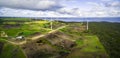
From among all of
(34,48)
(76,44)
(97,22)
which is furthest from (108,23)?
(34,48)

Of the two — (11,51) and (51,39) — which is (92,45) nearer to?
(51,39)

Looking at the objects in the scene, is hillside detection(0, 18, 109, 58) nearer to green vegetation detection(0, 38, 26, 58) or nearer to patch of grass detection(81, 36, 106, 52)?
patch of grass detection(81, 36, 106, 52)

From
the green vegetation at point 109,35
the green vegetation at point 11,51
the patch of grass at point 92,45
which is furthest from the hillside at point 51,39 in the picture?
the green vegetation at point 109,35

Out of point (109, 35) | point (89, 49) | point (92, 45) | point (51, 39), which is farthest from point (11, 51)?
point (109, 35)

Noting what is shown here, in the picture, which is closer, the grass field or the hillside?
the hillside

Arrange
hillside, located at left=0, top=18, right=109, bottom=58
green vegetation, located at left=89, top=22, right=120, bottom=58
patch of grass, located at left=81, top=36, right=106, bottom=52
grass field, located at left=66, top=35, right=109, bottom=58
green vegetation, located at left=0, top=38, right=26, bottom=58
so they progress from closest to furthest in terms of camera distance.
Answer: green vegetation, located at left=0, top=38, right=26, bottom=58 → hillside, located at left=0, top=18, right=109, bottom=58 → grass field, located at left=66, top=35, right=109, bottom=58 → patch of grass, located at left=81, top=36, right=106, bottom=52 → green vegetation, located at left=89, top=22, right=120, bottom=58

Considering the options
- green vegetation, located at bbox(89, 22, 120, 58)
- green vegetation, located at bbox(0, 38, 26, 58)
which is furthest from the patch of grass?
green vegetation, located at bbox(0, 38, 26, 58)
